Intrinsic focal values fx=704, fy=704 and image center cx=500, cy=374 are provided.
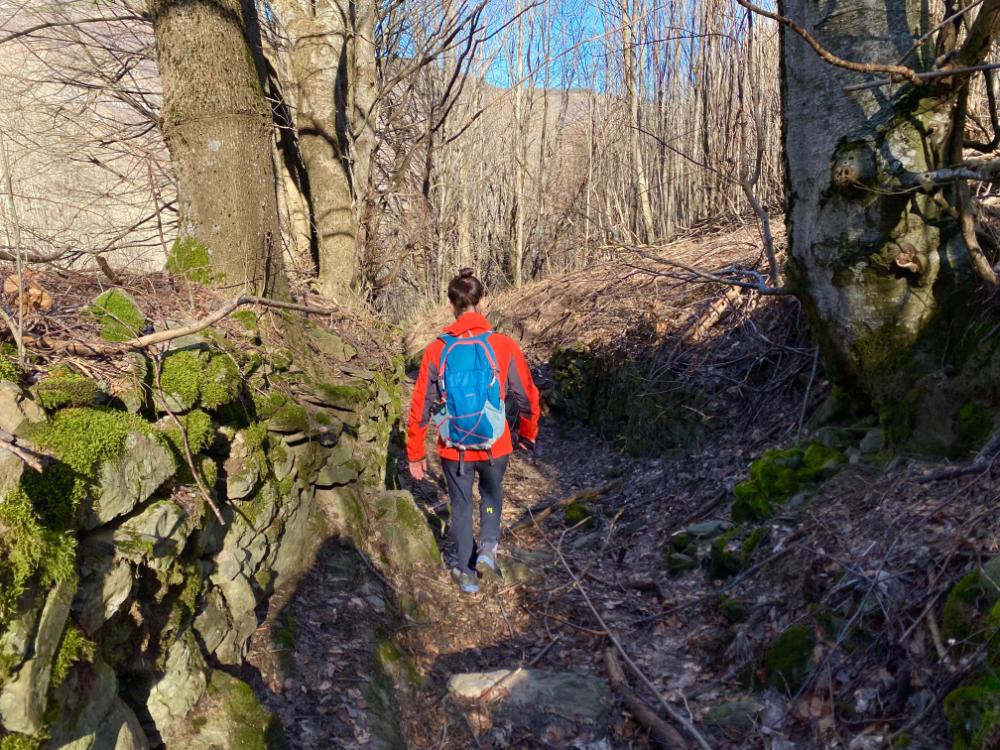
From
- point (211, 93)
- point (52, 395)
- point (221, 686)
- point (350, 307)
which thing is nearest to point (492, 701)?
point (221, 686)

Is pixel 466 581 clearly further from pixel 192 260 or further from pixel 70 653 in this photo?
pixel 70 653

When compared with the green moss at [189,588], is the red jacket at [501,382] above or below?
above

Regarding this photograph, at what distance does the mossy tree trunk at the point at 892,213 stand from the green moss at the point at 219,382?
3.78 meters

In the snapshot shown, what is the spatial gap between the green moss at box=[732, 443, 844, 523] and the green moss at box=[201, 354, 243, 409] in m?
3.71

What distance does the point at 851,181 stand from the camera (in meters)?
4.34

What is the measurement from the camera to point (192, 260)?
4.91 m

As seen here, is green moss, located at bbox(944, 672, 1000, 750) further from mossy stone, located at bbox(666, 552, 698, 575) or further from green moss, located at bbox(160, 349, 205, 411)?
green moss, located at bbox(160, 349, 205, 411)

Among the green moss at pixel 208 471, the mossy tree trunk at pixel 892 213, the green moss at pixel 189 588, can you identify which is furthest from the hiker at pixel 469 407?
the mossy tree trunk at pixel 892 213

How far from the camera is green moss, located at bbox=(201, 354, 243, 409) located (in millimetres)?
3387

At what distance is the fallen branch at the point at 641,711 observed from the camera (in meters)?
3.27

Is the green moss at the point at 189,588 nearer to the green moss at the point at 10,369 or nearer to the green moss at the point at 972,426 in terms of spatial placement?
the green moss at the point at 10,369

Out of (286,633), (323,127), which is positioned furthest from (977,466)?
(323,127)

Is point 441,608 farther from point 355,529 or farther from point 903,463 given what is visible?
point 903,463

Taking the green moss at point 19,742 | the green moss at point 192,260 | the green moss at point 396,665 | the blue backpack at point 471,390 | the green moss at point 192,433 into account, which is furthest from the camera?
the green moss at point 192,260
